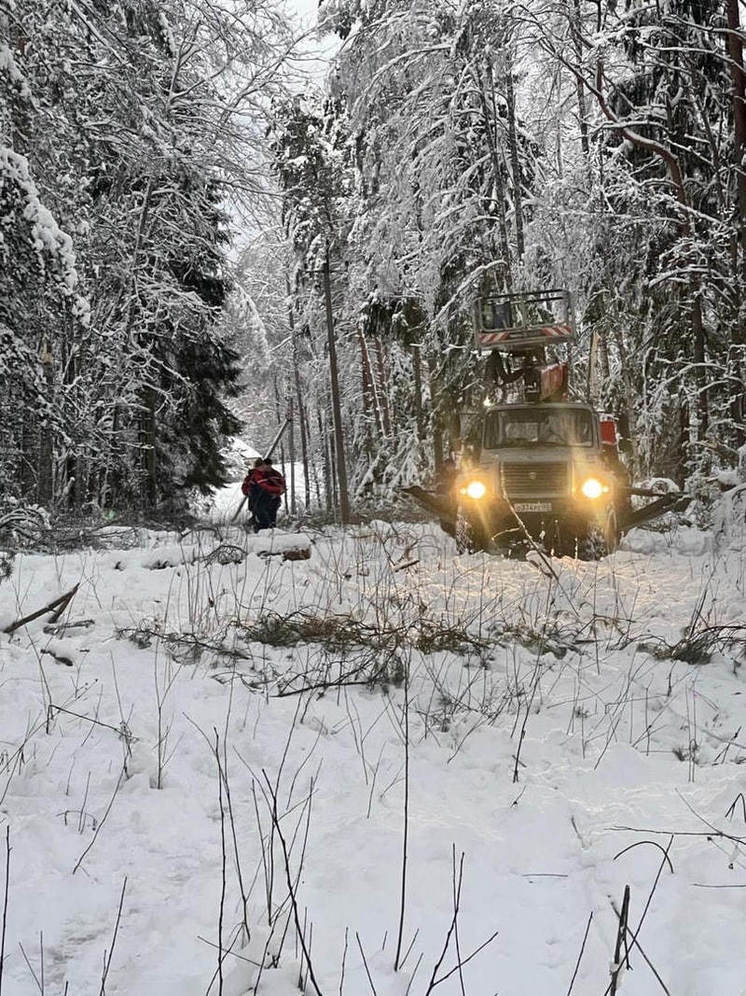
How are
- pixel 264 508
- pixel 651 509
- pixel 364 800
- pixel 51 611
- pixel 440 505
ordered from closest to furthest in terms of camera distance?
pixel 364 800 → pixel 51 611 → pixel 651 509 → pixel 440 505 → pixel 264 508

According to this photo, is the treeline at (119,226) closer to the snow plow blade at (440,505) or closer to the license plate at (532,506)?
the snow plow blade at (440,505)

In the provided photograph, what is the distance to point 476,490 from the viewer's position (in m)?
9.94

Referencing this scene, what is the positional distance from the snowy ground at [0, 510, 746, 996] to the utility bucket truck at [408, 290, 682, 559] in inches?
164

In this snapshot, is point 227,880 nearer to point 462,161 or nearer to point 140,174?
point 140,174

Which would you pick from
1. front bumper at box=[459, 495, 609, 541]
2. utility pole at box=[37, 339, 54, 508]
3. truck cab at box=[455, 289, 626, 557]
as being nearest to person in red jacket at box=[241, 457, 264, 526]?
utility pole at box=[37, 339, 54, 508]

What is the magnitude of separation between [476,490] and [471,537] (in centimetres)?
62

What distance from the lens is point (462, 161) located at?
17094mm

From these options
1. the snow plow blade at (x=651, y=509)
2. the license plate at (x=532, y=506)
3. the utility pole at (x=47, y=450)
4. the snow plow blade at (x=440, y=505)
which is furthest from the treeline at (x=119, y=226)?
the snow plow blade at (x=651, y=509)

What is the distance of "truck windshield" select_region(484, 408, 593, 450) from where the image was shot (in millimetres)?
10680

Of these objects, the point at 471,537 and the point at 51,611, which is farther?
the point at 471,537

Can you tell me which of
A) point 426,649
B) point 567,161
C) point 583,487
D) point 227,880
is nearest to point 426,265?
point 567,161

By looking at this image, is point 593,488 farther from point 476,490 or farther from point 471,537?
point 471,537

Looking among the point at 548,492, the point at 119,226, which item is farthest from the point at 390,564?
the point at 119,226

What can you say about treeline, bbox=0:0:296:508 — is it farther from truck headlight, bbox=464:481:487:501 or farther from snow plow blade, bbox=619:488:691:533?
snow plow blade, bbox=619:488:691:533
